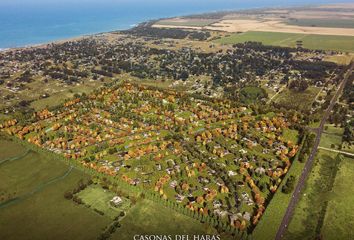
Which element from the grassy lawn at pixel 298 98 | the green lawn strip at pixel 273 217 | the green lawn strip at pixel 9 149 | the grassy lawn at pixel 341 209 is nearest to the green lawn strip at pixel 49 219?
the green lawn strip at pixel 9 149

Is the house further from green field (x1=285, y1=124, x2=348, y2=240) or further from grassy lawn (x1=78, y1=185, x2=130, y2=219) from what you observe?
green field (x1=285, y1=124, x2=348, y2=240)

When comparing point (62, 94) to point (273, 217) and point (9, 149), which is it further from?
point (273, 217)

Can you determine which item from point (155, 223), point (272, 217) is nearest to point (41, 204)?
point (155, 223)

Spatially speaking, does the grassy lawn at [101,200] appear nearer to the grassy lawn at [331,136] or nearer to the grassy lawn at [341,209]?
the grassy lawn at [341,209]

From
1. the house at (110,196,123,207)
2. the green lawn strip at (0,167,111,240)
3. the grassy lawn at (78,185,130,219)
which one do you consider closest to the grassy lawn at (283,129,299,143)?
the grassy lawn at (78,185,130,219)

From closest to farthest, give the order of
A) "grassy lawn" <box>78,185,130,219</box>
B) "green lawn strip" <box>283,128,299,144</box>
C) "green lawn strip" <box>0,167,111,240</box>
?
"green lawn strip" <box>0,167,111,240</box>
"grassy lawn" <box>78,185,130,219</box>
"green lawn strip" <box>283,128,299,144</box>

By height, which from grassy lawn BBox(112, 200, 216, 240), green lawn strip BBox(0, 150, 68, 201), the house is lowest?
grassy lawn BBox(112, 200, 216, 240)
